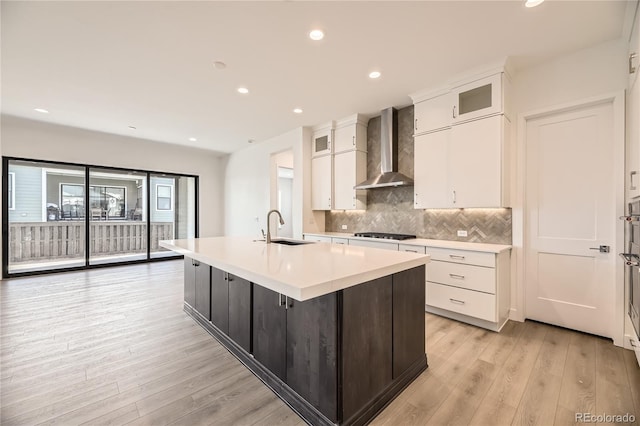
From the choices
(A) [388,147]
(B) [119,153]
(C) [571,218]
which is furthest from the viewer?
(B) [119,153]

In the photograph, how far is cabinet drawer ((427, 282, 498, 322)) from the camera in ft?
8.74

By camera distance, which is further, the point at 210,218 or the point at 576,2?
the point at 210,218

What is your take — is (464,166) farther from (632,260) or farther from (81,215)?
(81,215)

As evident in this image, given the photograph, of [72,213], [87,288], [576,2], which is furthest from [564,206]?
[72,213]

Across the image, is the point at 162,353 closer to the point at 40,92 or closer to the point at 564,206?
→ the point at 40,92

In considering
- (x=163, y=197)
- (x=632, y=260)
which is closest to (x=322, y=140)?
(x=632, y=260)

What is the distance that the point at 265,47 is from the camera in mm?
2553

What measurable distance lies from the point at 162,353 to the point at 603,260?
4145mm

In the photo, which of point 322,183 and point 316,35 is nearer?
point 316,35

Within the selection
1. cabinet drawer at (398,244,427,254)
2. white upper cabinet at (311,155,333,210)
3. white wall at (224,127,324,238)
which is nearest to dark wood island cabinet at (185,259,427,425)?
cabinet drawer at (398,244,427,254)

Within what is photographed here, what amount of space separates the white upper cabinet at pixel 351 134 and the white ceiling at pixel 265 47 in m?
0.38

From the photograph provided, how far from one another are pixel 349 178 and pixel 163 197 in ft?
16.2

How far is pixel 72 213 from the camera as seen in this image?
5.36 meters

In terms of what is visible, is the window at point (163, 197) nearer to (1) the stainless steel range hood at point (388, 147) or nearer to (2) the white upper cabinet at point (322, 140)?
(2) the white upper cabinet at point (322, 140)
